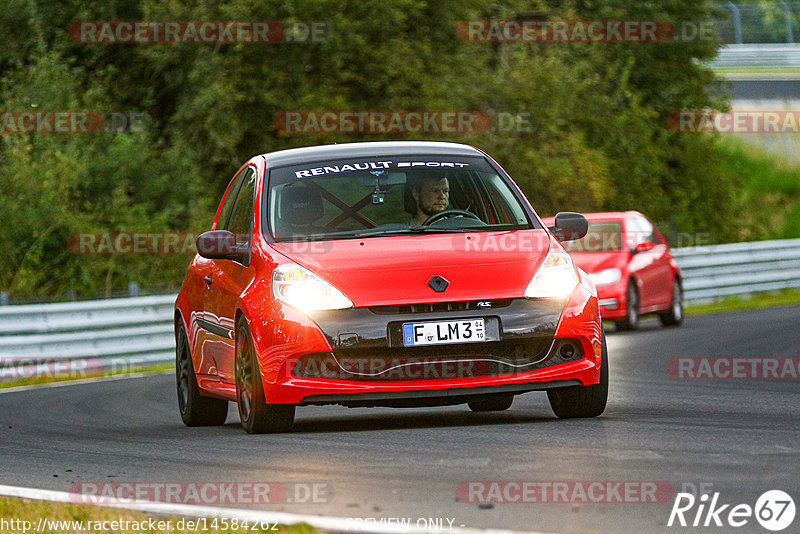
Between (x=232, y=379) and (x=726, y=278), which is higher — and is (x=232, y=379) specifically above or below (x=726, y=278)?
above

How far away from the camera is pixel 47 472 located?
8.31 metres

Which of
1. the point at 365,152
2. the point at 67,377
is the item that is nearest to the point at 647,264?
the point at 67,377

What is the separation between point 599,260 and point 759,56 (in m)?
33.0

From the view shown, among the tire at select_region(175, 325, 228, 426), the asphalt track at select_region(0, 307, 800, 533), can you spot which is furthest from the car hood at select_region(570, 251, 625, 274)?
the tire at select_region(175, 325, 228, 426)

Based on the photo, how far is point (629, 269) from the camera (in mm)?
22031

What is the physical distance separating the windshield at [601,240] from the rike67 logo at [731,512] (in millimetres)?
16235

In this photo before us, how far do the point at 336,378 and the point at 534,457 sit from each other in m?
1.48

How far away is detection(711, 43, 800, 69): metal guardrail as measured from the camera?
52.7 meters

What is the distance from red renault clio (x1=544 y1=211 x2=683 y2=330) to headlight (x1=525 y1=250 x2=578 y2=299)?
1210cm

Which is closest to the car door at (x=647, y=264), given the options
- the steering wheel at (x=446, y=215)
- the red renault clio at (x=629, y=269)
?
the red renault clio at (x=629, y=269)

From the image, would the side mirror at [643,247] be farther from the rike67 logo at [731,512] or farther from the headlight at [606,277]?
the rike67 logo at [731,512]

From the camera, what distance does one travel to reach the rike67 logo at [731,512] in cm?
578

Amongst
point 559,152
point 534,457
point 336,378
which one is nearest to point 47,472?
point 336,378

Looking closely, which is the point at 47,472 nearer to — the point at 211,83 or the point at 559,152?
the point at 211,83
